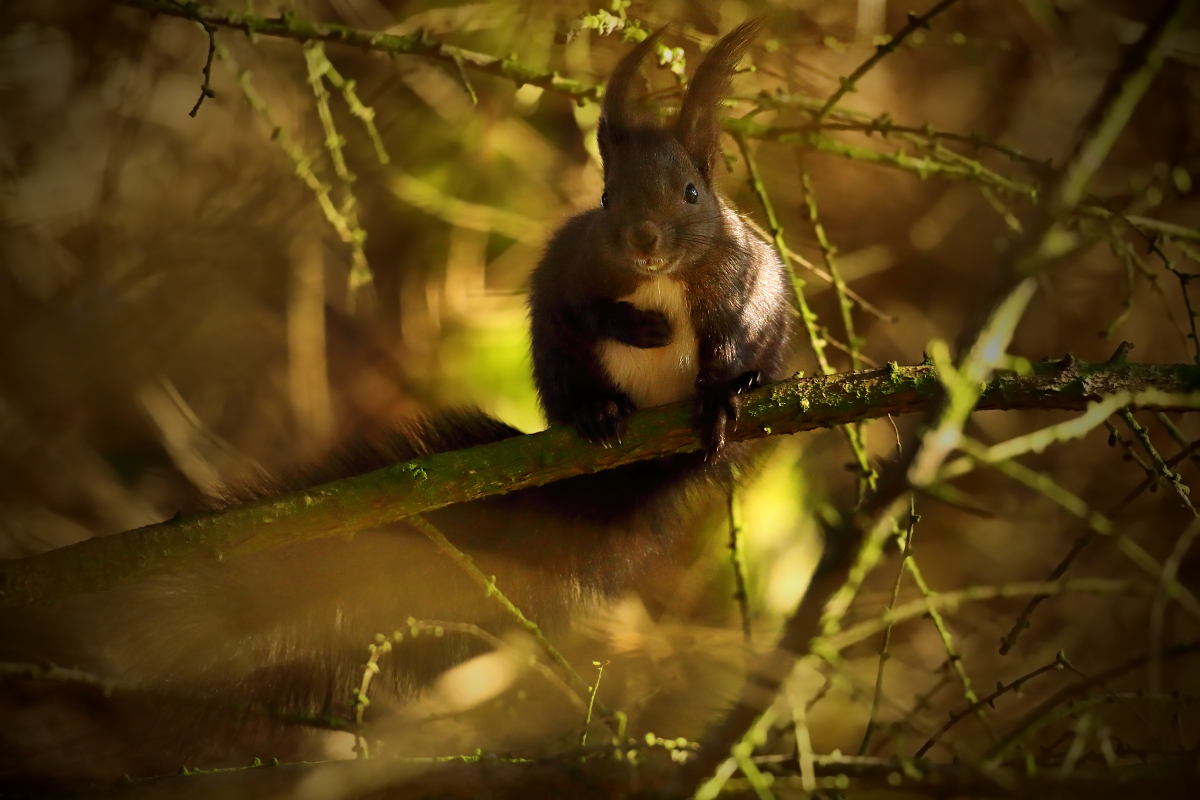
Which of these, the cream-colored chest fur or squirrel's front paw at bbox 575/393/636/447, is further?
the cream-colored chest fur

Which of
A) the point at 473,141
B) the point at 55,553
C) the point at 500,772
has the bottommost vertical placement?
the point at 500,772

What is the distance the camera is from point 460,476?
216 cm

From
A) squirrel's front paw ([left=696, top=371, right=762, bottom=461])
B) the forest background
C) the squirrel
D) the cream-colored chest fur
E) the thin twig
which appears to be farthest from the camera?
the forest background

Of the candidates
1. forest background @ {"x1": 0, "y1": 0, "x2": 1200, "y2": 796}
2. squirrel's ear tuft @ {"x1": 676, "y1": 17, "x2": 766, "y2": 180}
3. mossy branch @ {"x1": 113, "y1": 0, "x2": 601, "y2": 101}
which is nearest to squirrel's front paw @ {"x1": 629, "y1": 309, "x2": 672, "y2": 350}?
squirrel's ear tuft @ {"x1": 676, "y1": 17, "x2": 766, "y2": 180}

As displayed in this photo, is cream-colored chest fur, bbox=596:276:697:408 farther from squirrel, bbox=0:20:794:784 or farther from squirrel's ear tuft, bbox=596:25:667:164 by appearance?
squirrel's ear tuft, bbox=596:25:667:164

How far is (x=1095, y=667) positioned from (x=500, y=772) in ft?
11.9

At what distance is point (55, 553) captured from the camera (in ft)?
6.65

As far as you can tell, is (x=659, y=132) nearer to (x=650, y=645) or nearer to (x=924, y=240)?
(x=650, y=645)

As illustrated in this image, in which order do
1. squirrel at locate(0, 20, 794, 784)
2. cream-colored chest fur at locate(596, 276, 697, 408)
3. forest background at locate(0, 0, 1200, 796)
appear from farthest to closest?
forest background at locate(0, 0, 1200, 796)
cream-colored chest fur at locate(596, 276, 697, 408)
squirrel at locate(0, 20, 794, 784)

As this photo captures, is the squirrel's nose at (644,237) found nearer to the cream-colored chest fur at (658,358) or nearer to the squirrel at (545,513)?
the squirrel at (545,513)

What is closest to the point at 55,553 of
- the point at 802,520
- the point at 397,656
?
the point at 397,656

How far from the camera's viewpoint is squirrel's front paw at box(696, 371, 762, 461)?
7.39 feet

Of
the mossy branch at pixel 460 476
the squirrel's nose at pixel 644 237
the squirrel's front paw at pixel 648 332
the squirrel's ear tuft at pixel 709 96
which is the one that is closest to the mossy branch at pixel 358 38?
the squirrel's ear tuft at pixel 709 96

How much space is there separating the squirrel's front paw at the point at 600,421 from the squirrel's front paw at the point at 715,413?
0.20m
